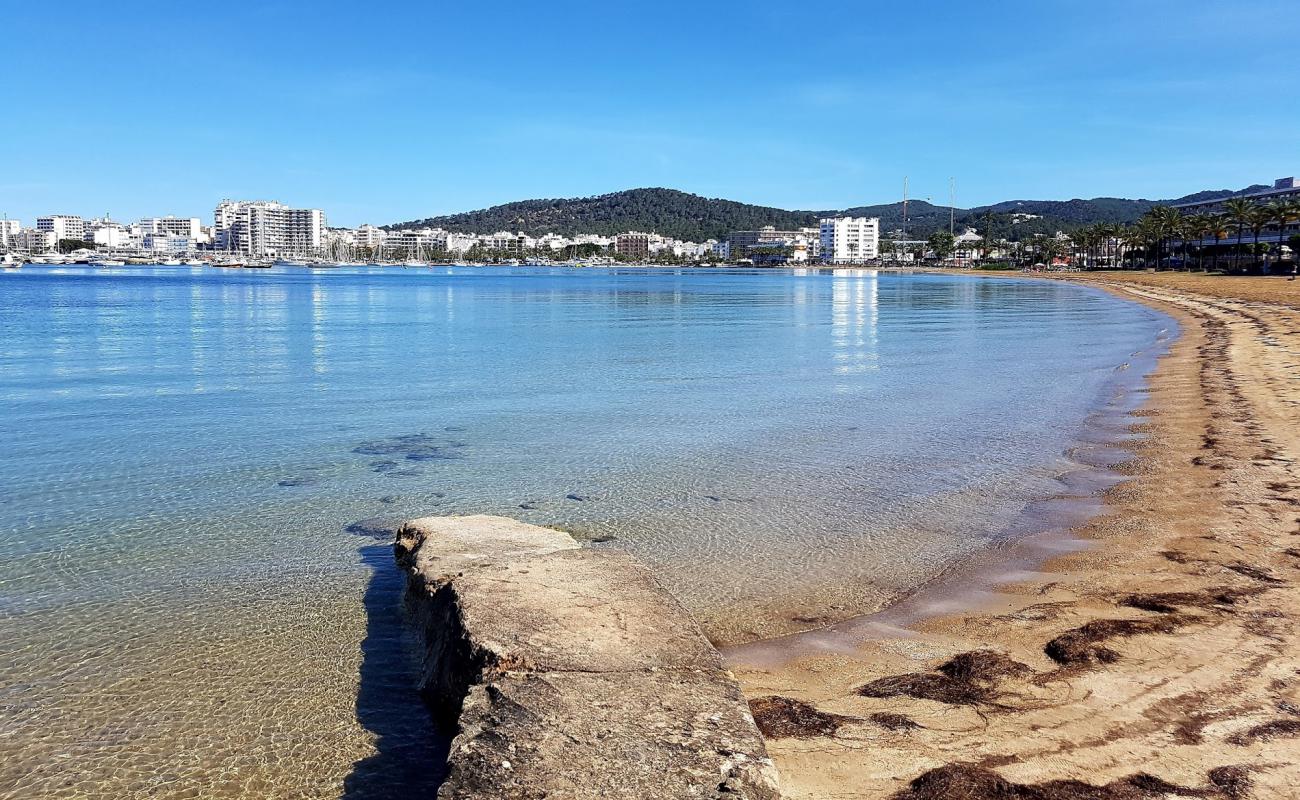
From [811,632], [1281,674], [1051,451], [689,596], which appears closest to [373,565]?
[689,596]

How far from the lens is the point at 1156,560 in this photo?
25.6 feet

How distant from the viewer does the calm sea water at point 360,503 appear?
5.34 meters

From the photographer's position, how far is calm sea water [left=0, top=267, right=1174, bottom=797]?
5340 mm

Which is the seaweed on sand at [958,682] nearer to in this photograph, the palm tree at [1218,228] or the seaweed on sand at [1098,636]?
the seaweed on sand at [1098,636]

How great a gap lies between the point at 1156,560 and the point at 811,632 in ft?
11.1

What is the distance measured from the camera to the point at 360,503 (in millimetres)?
9969

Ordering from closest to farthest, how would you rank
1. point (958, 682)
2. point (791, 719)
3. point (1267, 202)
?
point (791, 719), point (958, 682), point (1267, 202)

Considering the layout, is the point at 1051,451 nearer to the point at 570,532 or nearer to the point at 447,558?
the point at 570,532

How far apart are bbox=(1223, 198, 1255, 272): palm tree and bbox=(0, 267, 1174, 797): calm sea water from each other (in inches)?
3725

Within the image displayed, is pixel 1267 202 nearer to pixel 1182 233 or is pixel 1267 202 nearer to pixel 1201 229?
pixel 1182 233

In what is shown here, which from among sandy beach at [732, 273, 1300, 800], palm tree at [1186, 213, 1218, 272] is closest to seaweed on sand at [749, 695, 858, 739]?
sandy beach at [732, 273, 1300, 800]

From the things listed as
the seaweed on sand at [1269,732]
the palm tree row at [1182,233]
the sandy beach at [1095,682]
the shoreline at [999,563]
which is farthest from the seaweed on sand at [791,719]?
the palm tree row at [1182,233]

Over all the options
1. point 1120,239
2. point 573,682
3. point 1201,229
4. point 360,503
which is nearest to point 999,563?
point 573,682

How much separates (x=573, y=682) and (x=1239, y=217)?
4662 inches
